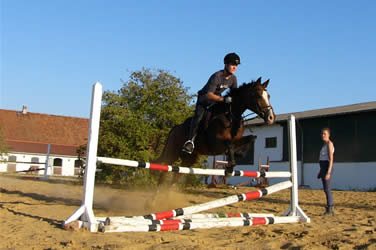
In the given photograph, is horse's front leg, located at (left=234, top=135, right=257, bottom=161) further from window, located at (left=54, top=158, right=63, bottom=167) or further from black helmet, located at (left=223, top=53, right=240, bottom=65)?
window, located at (left=54, top=158, right=63, bottom=167)

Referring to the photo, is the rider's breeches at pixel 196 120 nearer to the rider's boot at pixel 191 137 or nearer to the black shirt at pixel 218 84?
the rider's boot at pixel 191 137

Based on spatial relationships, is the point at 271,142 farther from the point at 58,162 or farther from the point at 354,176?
the point at 58,162

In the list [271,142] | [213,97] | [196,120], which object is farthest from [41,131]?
[213,97]

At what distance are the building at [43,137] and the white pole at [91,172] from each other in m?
40.4

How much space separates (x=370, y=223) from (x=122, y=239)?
12.0 feet

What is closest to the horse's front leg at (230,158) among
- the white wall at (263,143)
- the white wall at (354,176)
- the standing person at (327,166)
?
the standing person at (327,166)

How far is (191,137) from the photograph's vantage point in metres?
6.03

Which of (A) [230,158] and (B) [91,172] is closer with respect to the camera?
(B) [91,172]

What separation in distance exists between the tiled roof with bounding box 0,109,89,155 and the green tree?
34179 mm

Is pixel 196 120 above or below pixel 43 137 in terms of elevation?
below

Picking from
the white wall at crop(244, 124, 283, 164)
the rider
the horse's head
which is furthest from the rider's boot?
the white wall at crop(244, 124, 283, 164)

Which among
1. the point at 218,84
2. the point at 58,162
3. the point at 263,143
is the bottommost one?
the point at 58,162

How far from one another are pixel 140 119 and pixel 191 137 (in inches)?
225

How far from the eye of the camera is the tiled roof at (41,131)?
43.8m
